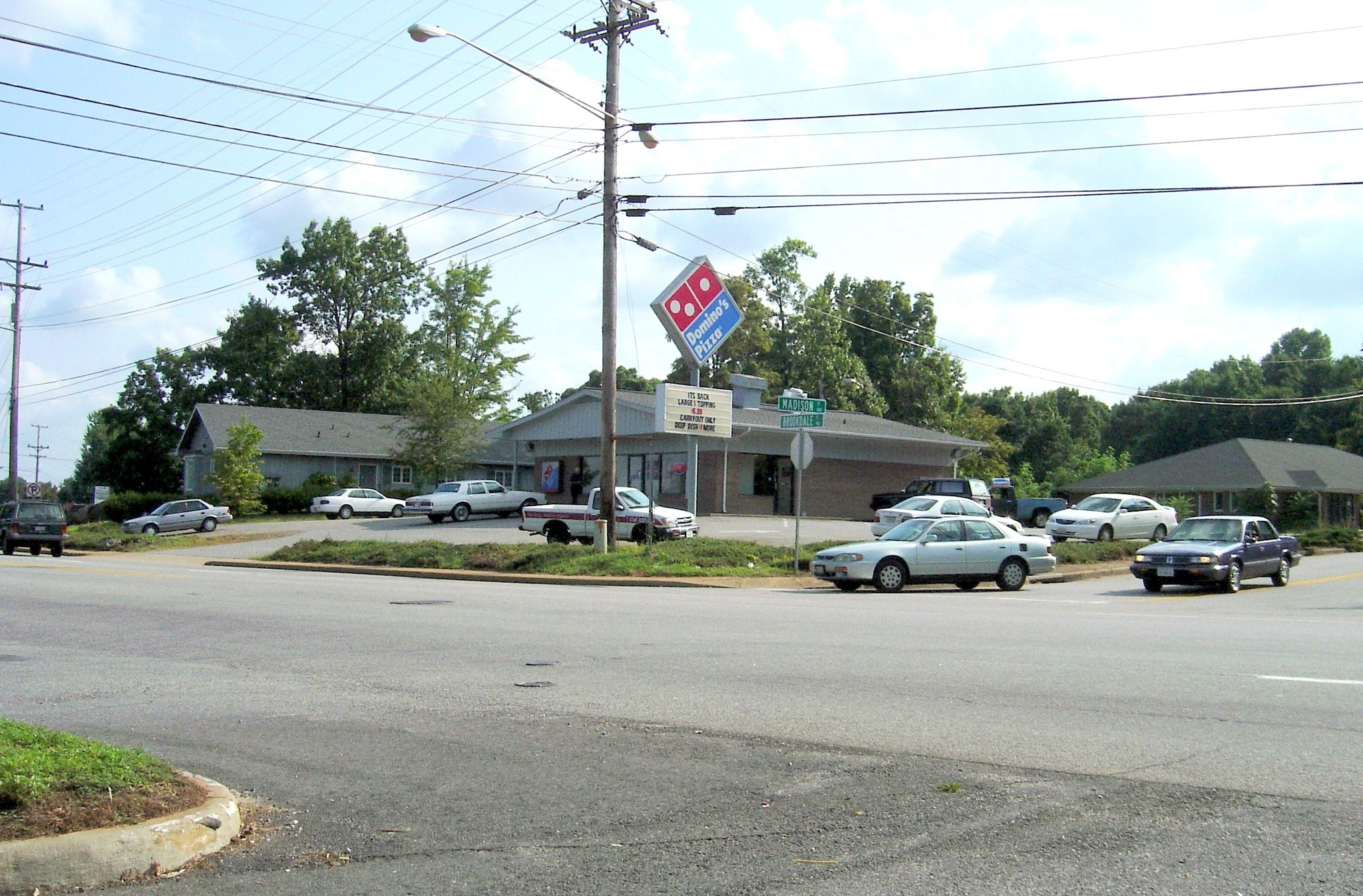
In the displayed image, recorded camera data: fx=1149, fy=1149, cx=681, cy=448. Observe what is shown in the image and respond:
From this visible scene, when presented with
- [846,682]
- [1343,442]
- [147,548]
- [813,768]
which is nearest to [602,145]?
[846,682]

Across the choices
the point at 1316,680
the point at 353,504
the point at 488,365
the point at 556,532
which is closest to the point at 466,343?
the point at 488,365

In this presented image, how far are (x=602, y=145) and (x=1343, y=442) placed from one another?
229ft

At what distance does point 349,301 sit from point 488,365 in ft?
42.9

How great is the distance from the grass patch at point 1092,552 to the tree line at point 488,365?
34217 millimetres

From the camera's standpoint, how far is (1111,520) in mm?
35312

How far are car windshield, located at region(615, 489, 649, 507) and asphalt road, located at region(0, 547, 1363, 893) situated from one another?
16.1 metres

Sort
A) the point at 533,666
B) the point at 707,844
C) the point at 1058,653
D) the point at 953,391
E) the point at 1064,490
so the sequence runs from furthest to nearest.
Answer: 1. the point at 953,391
2. the point at 1064,490
3. the point at 1058,653
4. the point at 533,666
5. the point at 707,844

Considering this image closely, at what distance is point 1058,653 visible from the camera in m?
11.5

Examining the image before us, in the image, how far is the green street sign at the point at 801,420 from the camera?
23047 millimetres

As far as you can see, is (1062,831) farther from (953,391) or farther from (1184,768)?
(953,391)

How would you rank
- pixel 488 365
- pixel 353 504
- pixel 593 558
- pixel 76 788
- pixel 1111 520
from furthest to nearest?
pixel 488 365, pixel 353 504, pixel 1111 520, pixel 593 558, pixel 76 788

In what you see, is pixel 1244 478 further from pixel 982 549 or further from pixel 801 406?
pixel 801 406

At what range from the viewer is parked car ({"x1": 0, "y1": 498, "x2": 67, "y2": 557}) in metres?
35.5

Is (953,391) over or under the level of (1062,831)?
over
